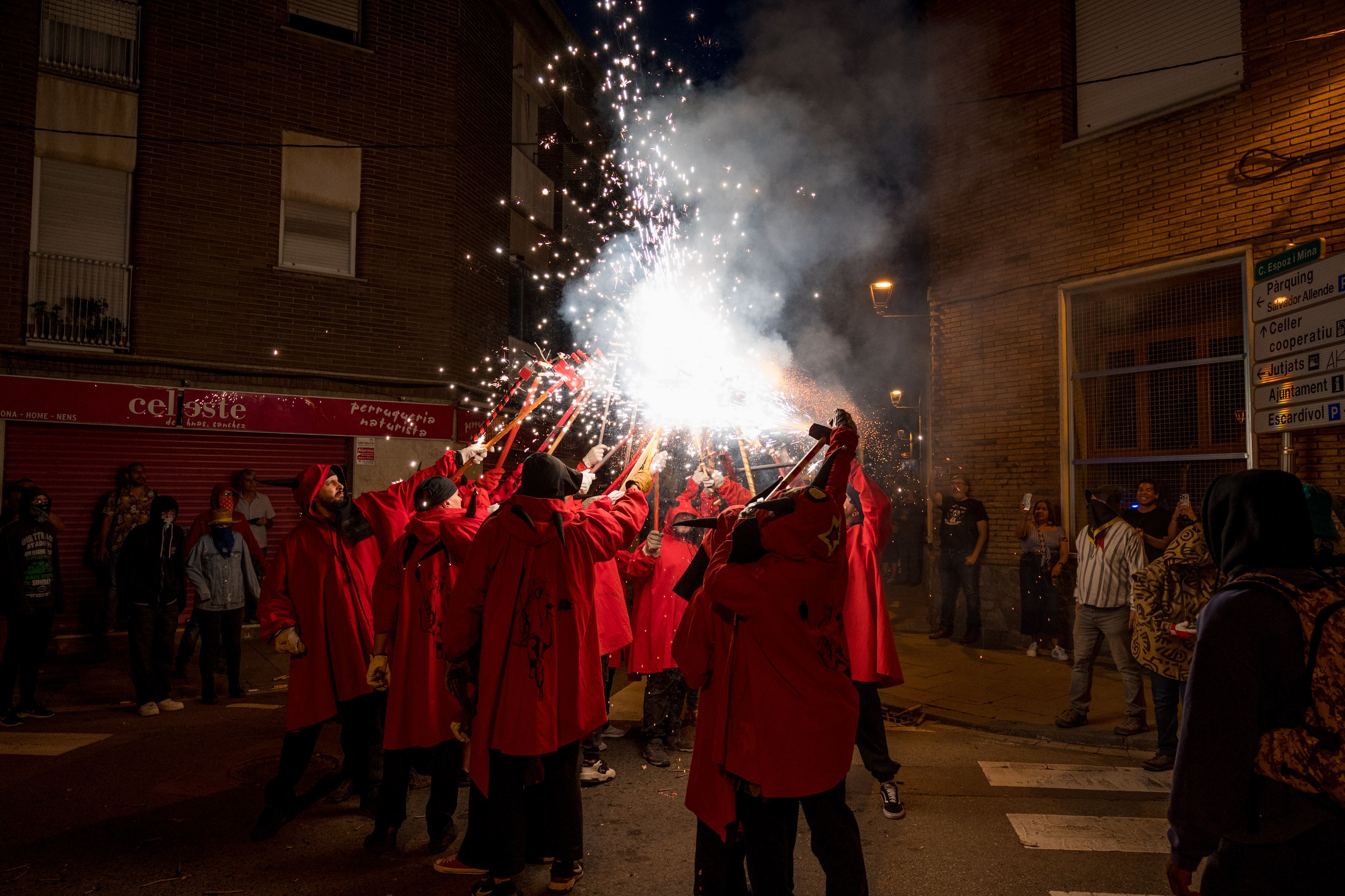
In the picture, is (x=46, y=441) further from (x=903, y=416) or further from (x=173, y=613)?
(x=903, y=416)

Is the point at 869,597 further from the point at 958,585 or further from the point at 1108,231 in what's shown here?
the point at 1108,231

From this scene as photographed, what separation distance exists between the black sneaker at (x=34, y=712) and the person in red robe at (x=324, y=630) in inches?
156

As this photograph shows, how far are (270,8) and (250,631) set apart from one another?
9.14 metres

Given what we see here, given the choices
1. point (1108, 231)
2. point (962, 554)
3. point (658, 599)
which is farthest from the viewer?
point (962, 554)

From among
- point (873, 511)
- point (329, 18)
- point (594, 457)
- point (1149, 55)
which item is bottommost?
point (873, 511)

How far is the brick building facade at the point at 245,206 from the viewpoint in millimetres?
10969

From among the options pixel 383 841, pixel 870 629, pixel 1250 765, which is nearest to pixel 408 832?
pixel 383 841

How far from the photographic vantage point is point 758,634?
2969mm

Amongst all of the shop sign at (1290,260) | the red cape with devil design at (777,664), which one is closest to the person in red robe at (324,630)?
the red cape with devil design at (777,664)

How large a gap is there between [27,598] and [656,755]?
215 inches

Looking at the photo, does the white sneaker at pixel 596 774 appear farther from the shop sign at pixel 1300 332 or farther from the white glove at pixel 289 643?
the shop sign at pixel 1300 332

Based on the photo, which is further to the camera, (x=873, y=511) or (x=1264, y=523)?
(x=873, y=511)

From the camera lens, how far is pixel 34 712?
710 cm

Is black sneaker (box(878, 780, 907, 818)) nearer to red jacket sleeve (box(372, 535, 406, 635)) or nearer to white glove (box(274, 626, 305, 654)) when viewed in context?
red jacket sleeve (box(372, 535, 406, 635))
